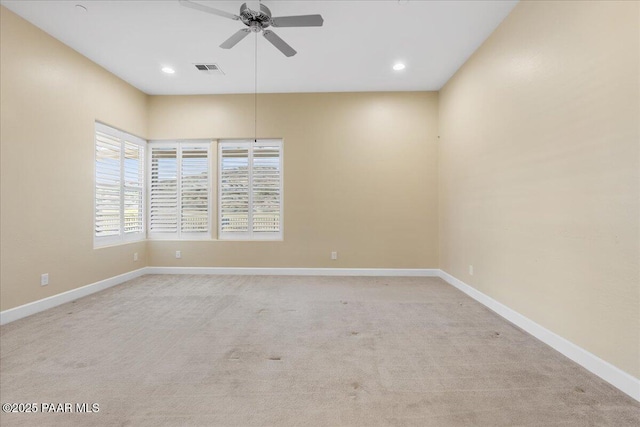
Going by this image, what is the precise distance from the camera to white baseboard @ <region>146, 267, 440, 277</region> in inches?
187

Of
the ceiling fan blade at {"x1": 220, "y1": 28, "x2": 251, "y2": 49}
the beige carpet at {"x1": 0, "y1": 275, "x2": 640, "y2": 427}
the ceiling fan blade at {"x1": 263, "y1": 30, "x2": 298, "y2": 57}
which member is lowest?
the beige carpet at {"x1": 0, "y1": 275, "x2": 640, "y2": 427}

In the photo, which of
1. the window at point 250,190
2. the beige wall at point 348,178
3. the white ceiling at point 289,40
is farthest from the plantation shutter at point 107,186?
the window at point 250,190

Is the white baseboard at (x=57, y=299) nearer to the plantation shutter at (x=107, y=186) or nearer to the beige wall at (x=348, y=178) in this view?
the plantation shutter at (x=107, y=186)

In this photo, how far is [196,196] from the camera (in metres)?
4.98

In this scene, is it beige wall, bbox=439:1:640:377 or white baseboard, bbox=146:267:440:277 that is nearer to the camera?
beige wall, bbox=439:1:640:377

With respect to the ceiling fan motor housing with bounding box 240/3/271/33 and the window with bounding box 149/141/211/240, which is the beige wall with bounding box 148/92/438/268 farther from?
the ceiling fan motor housing with bounding box 240/3/271/33

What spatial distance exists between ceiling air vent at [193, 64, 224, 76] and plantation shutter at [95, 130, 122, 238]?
177 cm

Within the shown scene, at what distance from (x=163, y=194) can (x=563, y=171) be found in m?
5.62

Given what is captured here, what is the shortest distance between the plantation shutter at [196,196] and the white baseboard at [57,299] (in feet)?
4.07

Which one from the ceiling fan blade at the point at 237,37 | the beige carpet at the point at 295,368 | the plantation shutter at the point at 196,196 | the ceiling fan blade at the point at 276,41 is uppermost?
the ceiling fan blade at the point at 237,37

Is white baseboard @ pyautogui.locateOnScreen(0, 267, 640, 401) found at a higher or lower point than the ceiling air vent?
lower

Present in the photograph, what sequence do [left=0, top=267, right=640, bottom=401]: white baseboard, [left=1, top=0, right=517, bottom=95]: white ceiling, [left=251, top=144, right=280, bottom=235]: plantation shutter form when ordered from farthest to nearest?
1. [left=251, top=144, right=280, bottom=235]: plantation shutter
2. [left=1, top=0, right=517, bottom=95]: white ceiling
3. [left=0, top=267, right=640, bottom=401]: white baseboard

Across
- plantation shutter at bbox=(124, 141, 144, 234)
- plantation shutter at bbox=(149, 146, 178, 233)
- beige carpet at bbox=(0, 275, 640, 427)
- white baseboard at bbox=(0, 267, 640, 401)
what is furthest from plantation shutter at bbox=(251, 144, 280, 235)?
plantation shutter at bbox=(124, 141, 144, 234)

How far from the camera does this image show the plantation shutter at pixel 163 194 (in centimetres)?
498
